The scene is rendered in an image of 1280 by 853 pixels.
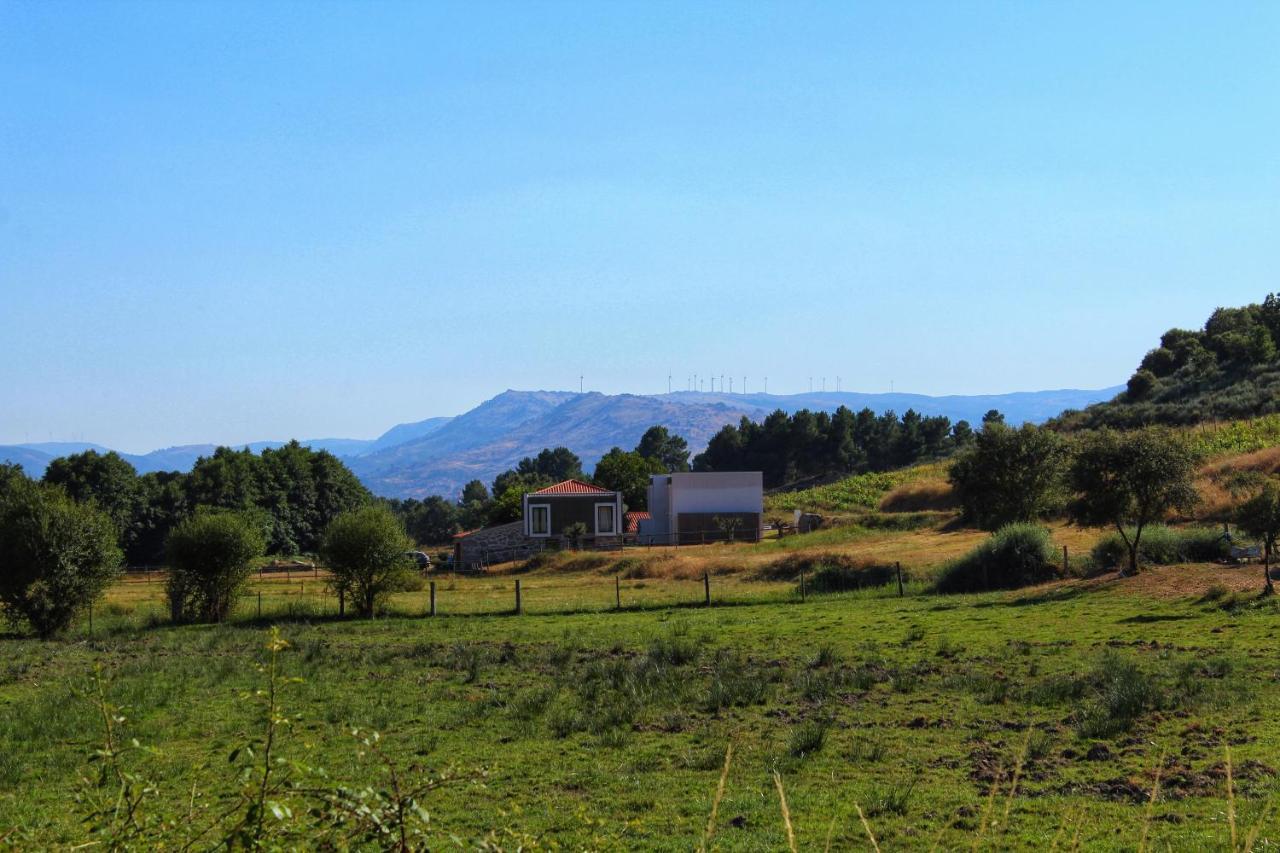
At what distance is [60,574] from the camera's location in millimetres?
32375

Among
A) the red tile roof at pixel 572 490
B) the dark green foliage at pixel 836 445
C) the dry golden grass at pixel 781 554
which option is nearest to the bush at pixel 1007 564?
the dry golden grass at pixel 781 554

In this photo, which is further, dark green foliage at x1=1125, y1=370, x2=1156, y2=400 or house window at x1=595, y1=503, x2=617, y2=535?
dark green foliage at x1=1125, y1=370, x2=1156, y2=400

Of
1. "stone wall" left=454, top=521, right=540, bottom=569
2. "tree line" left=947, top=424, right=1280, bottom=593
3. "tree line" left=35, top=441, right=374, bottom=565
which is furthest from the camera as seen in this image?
"tree line" left=35, top=441, right=374, bottom=565

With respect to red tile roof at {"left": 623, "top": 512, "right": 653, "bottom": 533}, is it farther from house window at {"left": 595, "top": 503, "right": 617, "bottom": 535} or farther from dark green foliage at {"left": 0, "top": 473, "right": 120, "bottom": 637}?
dark green foliage at {"left": 0, "top": 473, "right": 120, "bottom": 637}

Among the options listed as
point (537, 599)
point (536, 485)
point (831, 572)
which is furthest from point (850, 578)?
point (536, 485)

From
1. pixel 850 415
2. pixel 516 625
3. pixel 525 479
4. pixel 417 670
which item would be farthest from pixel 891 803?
pixel 850 415

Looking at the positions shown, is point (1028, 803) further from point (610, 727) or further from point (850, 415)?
point (850, 415)

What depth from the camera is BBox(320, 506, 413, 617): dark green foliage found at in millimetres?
35656

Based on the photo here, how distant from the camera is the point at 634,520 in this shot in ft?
286

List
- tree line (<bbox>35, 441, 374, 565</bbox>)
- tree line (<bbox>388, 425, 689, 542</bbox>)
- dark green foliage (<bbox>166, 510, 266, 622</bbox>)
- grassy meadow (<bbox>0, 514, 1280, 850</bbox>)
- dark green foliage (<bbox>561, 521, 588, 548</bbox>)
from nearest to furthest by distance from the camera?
grassy meadow (<bbox>0, 514, 1280, 850</bbox>), dark green foliage (<bbox>166, 510, 266, 622</bbox>), dark green foliage (<bbox>561, 521, 588, 548</bbox>), tree line (<bbox>35, 441, 374, 565</bbox>), tree line (<bbox>388, 425, 689, 542</bbox>)

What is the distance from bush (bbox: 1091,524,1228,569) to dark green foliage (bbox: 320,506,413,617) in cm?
2256

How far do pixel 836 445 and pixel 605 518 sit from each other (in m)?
73.7

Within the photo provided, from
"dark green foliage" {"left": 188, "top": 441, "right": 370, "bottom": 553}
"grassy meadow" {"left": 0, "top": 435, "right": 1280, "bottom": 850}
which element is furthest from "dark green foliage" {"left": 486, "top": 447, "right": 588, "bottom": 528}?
"grassy meadow" {"left": 0, "top": 435, "right": 1280, "bottom": 850}

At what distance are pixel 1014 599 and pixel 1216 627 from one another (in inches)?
359
